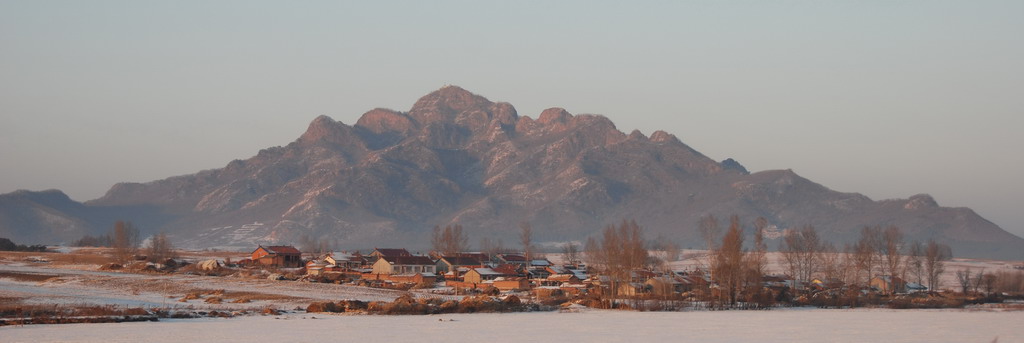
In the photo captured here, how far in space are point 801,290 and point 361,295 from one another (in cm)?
4277

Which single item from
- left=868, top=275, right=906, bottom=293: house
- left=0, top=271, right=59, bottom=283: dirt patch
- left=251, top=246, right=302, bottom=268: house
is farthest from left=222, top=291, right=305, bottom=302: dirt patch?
left=868, top=275, right=906, bottom=293: house

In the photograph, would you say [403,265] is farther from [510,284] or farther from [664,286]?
[664,286]

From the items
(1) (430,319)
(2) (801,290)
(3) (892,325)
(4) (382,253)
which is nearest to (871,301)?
(2) (801,290)

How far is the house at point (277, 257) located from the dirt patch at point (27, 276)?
36.5 meters

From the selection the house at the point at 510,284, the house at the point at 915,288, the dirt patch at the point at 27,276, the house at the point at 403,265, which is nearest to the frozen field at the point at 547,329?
the house at the point at 510,284

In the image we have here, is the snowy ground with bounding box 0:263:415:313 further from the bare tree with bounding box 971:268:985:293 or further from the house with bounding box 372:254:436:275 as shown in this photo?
the bare tree with bounding box 971:268:985:293

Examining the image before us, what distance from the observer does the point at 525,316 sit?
64.4 metres

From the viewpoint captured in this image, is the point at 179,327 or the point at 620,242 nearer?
the point at 179,327

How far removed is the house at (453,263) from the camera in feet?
415

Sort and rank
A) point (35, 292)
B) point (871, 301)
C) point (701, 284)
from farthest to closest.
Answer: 1. point (701, 284)
2. point (871, 301)
3. point (35, 292)

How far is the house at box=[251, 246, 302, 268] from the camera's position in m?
128

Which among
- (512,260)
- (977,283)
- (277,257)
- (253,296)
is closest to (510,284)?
(253,296)

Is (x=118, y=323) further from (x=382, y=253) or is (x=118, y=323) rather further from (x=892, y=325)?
(x=382, y=253)

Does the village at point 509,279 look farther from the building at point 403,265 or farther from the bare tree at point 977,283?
the bare tree at point 977,283
